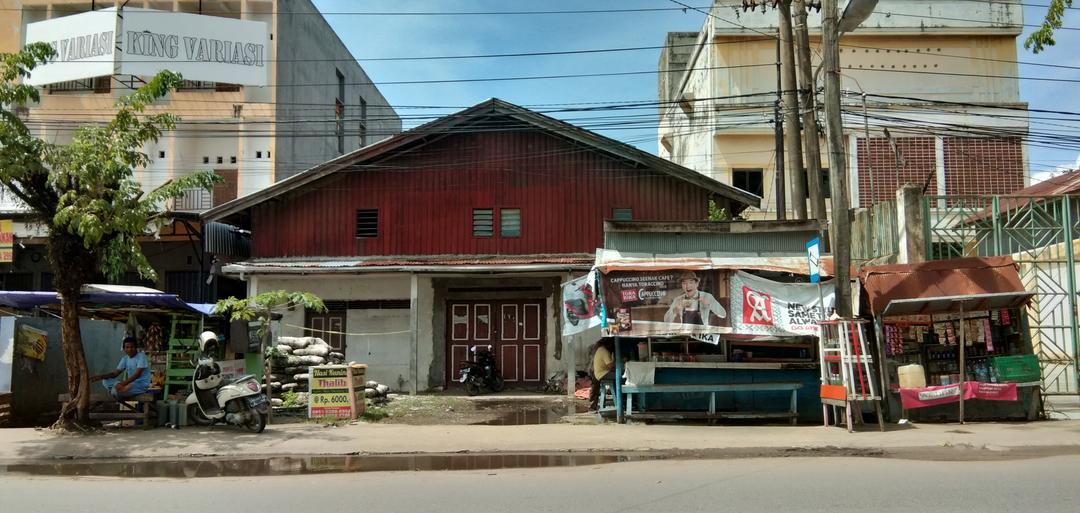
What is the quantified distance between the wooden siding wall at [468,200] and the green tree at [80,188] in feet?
25.9

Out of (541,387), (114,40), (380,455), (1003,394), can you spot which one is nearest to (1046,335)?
(1003,394)

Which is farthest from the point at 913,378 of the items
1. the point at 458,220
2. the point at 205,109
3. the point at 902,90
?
the point at 205,109

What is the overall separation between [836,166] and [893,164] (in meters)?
15.3

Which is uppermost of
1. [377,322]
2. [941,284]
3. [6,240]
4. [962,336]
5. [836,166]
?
[836,166]

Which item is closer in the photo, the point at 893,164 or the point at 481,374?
the point at 481,374

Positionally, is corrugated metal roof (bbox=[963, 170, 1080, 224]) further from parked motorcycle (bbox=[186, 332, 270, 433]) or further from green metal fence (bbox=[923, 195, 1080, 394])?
parked motorcycle (bbox=[186, 332, 270, 433])

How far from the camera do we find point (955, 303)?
42.1ft

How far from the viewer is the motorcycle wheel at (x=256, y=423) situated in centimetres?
1199

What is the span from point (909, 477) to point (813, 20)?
72.0 ft

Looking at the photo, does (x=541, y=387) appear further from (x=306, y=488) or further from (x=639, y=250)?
(x=306, y=488)

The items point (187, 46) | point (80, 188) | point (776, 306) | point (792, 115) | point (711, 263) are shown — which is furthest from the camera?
point (187, 46)

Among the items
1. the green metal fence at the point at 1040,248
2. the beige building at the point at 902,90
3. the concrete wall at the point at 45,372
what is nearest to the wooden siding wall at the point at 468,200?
the concrete wall at the point at 45,372

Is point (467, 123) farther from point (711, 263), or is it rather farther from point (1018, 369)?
point (1018, 369)

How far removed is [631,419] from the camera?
13.0 meters
